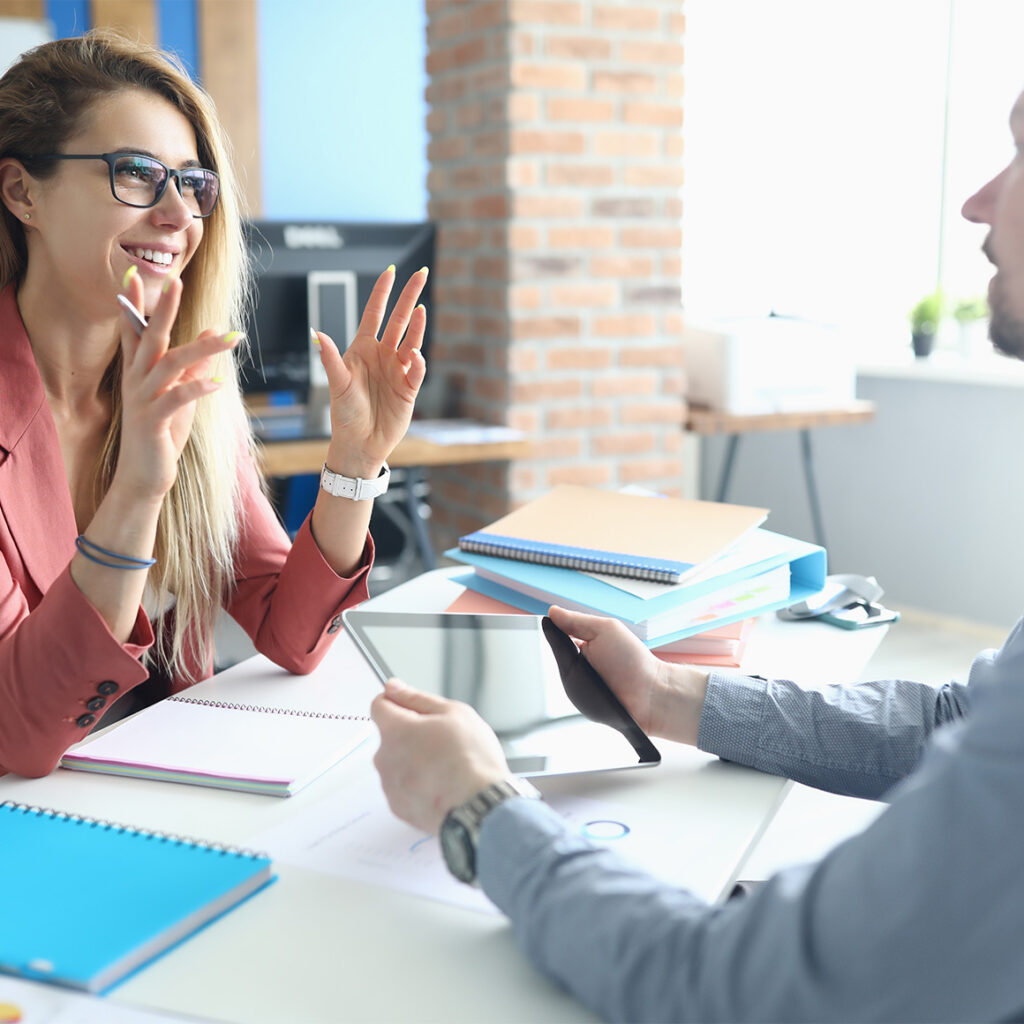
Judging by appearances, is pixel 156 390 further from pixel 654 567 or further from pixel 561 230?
pixel 561 230

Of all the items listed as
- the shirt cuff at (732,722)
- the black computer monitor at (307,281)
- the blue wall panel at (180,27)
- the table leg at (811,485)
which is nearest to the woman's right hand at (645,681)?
the shirt cuff at (732,722)

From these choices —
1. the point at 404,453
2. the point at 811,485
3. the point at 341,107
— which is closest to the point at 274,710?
the point at 404,453

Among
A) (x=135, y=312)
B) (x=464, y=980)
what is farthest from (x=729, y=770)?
(x=135, y=312)

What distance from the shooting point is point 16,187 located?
1.41 m

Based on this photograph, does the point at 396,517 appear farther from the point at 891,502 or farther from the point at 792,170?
the point at 792,170

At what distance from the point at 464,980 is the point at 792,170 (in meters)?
4.03

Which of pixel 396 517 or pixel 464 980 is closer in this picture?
pixel 464 980

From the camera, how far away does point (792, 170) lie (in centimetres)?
423

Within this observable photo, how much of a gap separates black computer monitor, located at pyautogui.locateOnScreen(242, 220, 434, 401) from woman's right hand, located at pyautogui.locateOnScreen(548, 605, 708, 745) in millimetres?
1866

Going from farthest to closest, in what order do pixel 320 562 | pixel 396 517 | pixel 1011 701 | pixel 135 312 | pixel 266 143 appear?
1. pixel 266 143
2. pixel 396 517
3. pixel 320 562
4. pixel 135 312
5. pixel 1011 701

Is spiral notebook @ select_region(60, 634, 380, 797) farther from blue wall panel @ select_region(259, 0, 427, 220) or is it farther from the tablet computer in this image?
blue wall panel @ select_region(259, 0, 427, 220)

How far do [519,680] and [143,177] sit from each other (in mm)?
813

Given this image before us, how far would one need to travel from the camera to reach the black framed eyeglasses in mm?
1365

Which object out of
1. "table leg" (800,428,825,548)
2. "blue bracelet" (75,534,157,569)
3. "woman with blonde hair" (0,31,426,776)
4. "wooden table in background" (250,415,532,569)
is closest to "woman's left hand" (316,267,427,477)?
"woman with blonde hair" (0,31,426,776)
